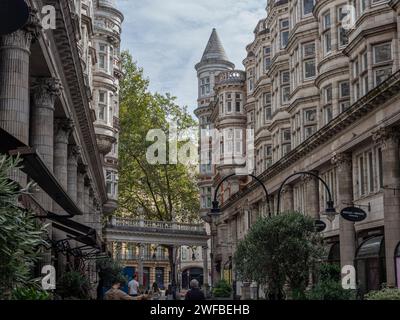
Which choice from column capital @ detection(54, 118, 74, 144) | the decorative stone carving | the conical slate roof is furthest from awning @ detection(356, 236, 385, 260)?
the conical slate roof

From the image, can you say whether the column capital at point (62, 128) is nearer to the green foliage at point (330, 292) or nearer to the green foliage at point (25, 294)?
the green foliage at point (330, 292)

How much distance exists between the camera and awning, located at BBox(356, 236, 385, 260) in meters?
30.8

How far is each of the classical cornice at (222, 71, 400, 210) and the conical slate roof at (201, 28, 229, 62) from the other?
191 ft

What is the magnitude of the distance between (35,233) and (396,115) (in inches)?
828

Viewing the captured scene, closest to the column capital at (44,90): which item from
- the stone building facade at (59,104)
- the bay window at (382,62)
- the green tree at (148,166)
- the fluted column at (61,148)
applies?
the stone building facade at (59,104)

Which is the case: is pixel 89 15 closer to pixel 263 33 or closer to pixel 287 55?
pixel 287 55

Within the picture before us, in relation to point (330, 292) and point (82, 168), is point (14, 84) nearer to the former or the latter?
point (330, 292)

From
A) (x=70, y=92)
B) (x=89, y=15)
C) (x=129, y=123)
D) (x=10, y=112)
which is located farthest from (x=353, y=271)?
(x=129, y=123)

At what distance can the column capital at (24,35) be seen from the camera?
2030 centimetres

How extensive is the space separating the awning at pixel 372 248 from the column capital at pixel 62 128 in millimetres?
14444

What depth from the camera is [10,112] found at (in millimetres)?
20062

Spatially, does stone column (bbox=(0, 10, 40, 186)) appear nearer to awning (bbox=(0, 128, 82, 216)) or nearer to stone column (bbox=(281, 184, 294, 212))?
awning (bbox=(0, 128, 82, 216))

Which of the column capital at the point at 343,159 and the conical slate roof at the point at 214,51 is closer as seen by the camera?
the column capital at the point at 343,159
